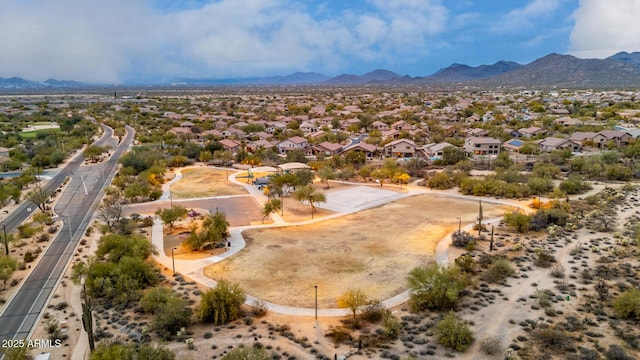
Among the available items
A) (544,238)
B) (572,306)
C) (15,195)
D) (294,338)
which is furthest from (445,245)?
(15,195)

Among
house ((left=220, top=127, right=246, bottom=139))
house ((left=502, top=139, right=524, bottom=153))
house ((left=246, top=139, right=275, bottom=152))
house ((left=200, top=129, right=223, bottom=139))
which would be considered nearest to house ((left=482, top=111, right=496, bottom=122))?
house ((left=502, top=139, right=524, bottom=153))

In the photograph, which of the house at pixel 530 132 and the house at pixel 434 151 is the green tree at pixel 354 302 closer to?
the house at pixel 434 151

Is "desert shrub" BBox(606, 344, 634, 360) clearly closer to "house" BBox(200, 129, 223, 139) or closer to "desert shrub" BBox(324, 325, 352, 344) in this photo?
"desert shrub" BBox(324, 325, 352, 344)

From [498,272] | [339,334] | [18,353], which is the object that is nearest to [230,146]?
[498,272]

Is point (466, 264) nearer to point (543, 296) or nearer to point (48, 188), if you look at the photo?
point (543, 296)

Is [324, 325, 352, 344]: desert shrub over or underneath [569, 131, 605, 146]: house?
underneath

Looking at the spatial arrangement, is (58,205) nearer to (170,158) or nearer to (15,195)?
(15,195)

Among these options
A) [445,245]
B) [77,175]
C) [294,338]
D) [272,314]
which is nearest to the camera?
[294,338]
